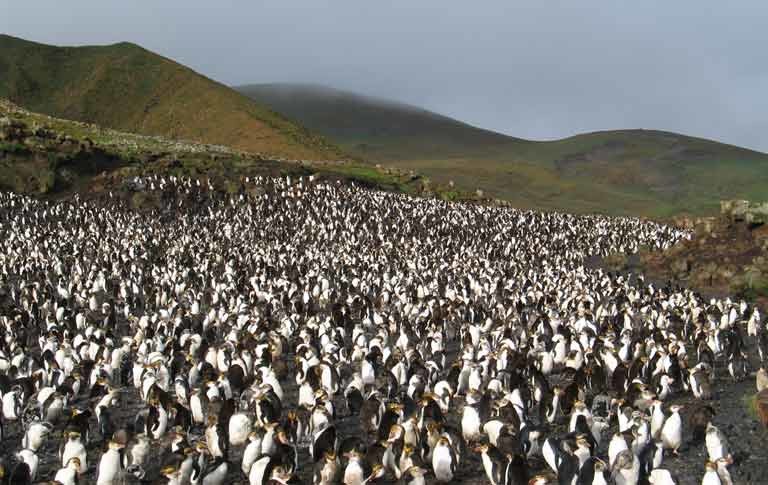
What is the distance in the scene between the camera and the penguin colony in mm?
9891

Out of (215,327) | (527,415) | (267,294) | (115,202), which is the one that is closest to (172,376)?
(215,327)

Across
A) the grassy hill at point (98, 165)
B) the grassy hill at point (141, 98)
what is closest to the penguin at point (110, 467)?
the grassy hill at point (98, 165)

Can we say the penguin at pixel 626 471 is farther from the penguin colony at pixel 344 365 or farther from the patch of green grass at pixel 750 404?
the patch of green grass at pixel 750 404

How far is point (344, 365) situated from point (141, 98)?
110 m

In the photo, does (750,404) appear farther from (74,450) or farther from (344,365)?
(74,450)

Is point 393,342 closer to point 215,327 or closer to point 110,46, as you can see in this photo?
point 215,327

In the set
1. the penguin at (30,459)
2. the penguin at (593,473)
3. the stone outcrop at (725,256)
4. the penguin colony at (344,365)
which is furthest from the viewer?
the stone outcrop at (725,256)

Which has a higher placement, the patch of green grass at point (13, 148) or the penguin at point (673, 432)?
the patch of green grass at point (13, 148)

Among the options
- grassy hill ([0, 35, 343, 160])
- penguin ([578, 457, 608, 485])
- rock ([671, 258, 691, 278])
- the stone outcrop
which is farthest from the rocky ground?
grassy hill ([0, 35, 343, 160])

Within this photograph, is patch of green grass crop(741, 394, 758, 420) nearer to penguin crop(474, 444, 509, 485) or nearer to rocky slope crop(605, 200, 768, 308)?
penguin crop(474, 444, 509, 485)

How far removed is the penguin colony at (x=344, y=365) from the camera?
389 inches

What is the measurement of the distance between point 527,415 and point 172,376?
7053 millimetres

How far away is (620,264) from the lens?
36625 mm

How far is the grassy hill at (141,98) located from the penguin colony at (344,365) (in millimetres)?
52575
